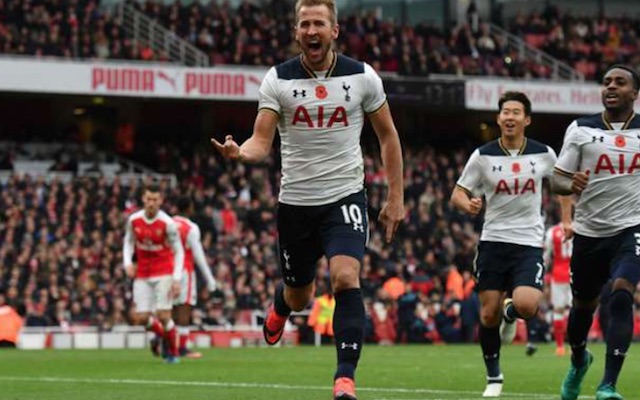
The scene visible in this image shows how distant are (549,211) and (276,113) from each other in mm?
32687

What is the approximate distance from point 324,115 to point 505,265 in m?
4.00

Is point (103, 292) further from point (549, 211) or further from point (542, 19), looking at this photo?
point (542, 19)

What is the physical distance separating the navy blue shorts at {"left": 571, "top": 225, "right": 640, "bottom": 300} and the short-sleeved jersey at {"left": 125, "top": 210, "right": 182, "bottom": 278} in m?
8.76

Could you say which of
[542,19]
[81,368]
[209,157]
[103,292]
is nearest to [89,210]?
[103,292]

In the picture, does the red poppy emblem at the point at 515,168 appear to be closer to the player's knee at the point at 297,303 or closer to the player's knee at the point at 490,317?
the player's knee at the point at 490,317

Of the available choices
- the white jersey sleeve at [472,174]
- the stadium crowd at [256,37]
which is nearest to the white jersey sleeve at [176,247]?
the white jersey sleeve at [472,174]

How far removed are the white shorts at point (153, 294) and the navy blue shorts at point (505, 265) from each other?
286 inches

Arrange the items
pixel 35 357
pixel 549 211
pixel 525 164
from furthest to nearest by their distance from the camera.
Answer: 1. pixel 549 211
2. pixel 35 357
3. pixel 525 164

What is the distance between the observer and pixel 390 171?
1036 cm

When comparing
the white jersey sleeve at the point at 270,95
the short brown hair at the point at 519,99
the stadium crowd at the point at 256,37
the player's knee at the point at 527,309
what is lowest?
the player's knee at the point at 527,309

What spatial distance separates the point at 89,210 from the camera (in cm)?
3522

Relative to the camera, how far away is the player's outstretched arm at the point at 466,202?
42.6ft

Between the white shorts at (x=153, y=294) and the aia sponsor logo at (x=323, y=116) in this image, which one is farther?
the white shorts at (x=153, y=294)

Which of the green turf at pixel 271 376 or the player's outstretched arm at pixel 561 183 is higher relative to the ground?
the player's outstretched arm at pixel 561 183
